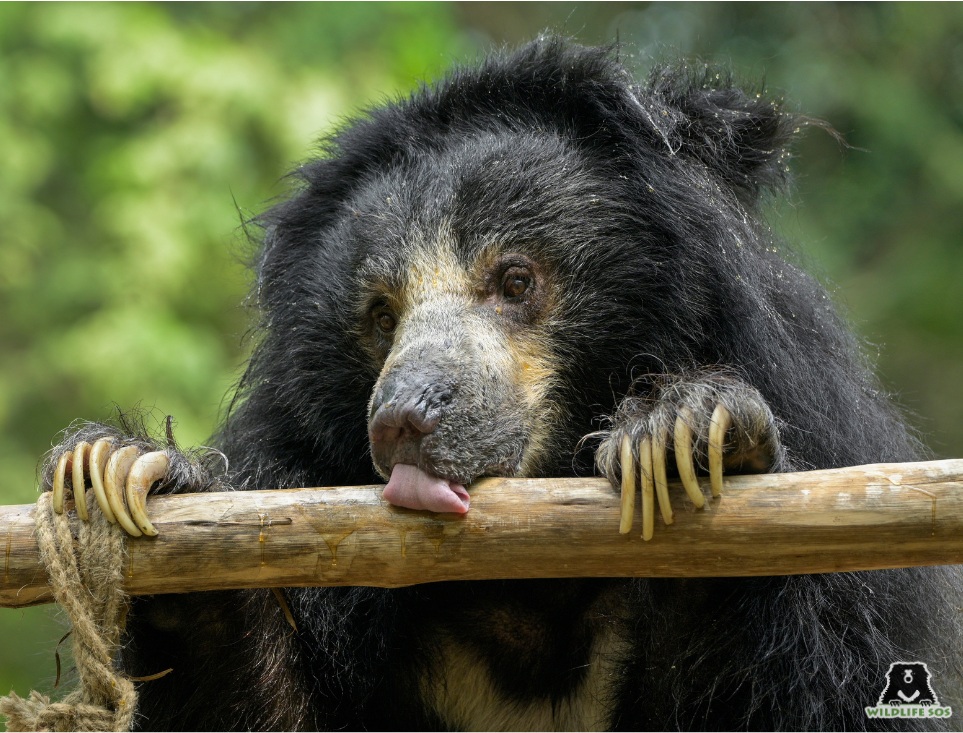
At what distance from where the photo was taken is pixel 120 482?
9.98 ft

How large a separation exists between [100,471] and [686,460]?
5.19 feet

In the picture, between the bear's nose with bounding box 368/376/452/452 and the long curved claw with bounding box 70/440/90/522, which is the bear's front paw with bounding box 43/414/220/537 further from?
the bear's nose with bounding box 368/376/452/452

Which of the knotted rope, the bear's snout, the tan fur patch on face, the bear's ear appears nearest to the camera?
the knotted rope

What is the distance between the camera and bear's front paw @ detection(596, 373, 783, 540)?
2.78m

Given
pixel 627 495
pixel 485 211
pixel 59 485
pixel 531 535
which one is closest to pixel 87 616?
pixel 59 485

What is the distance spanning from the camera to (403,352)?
353 centimetres

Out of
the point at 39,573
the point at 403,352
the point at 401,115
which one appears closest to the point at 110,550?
the point at 39,573

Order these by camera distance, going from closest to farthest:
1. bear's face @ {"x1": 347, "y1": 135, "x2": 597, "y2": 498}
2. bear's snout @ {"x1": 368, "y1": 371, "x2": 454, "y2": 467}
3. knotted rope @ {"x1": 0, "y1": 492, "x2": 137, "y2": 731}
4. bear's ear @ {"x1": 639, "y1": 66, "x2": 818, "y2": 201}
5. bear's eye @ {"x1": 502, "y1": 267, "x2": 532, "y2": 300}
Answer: knotted rope @ {"x1": 0, "y1": 492, "x2": 137, "y2": 731} → bear's snout @ {"x1": 368, "y1": 371, "x2": 454, "y2": 467} → bear's face @ {"x1": 347, "y1": 135, "x2": 597, "y2": 498} → bear's eye @ {"x1": 502, "y1": 267, "x2": 532, "y2": 300} → bear's ear @ {"x1": 639, "y1": 66, "x2": 818, "y2": 201}

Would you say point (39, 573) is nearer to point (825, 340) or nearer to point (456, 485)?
point (456, 485)

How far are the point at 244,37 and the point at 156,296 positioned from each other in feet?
8.08

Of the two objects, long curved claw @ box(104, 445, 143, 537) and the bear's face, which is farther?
the bear's face

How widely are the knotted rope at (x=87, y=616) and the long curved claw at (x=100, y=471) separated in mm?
29

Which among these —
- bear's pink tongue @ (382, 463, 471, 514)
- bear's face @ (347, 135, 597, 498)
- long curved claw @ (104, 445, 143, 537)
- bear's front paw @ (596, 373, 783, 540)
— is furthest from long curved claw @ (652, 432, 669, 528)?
long curved claw @ (104, 445, 143, 537)

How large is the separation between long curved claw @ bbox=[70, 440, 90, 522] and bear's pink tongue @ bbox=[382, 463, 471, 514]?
0.80m
